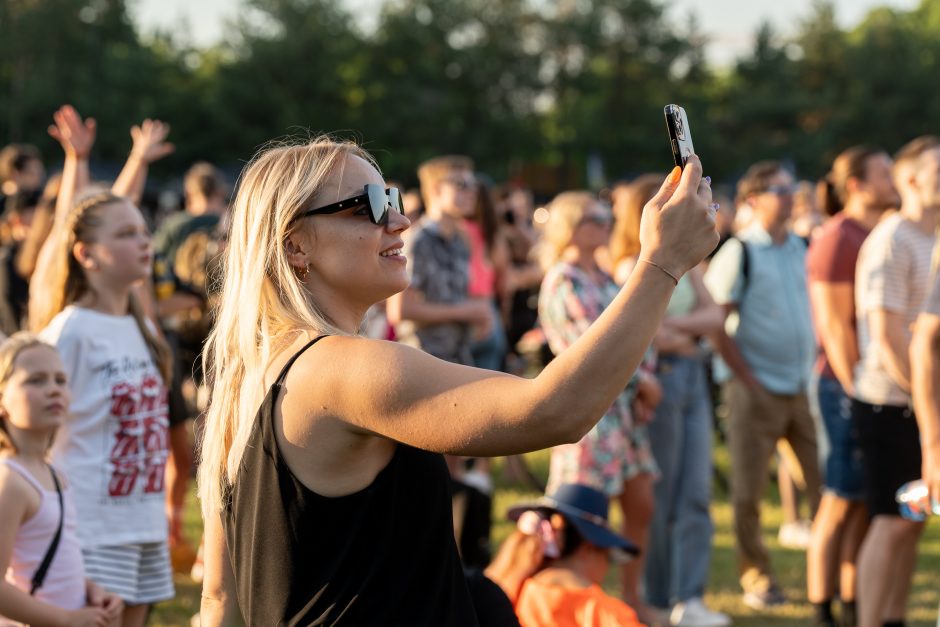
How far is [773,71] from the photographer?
5800 cm

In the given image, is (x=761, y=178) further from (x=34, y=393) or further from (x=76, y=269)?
(x=34, y=393)

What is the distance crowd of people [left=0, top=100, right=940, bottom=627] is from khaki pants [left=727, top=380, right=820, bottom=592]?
0.02 meters

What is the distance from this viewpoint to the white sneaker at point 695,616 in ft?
20.3

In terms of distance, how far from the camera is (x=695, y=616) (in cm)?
620

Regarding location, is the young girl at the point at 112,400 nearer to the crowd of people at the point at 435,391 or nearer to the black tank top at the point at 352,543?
the crowd of people at the point at 435,391

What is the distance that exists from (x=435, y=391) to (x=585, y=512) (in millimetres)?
2886

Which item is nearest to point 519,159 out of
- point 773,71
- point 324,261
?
point 773,71

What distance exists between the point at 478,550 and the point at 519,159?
51.6 m

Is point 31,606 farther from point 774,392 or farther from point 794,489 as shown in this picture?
point 794,489

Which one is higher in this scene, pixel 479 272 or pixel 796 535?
pixel 479 272

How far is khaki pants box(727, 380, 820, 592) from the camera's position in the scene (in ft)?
22.0

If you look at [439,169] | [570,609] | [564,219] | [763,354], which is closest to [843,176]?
[763,354]

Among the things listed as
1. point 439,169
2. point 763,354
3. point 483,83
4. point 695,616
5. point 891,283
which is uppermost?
point 483,83

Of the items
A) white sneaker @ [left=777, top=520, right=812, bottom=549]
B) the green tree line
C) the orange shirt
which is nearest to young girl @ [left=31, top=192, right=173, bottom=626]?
the orange shirt
